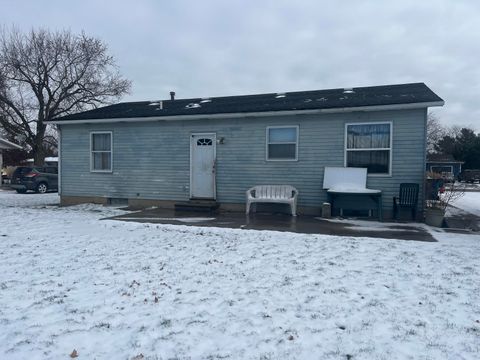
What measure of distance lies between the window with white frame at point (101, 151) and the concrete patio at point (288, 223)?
10.0 ft

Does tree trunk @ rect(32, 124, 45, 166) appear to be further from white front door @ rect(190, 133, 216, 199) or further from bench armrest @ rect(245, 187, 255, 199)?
bench armrest @ rect(245, 187, 255, 199)

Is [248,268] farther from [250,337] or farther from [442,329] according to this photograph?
[442,329]

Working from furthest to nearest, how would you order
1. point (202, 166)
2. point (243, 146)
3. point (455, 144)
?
point (455, 144), point (202, 166), point (243, 146)

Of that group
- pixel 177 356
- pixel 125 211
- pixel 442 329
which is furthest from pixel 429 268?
pixel 125 211

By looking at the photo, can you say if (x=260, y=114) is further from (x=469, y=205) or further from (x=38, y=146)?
(x=38, y=146)

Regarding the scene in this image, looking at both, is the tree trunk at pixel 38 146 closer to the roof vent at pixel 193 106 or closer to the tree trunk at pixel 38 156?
the tree trunk at pixel 38 156

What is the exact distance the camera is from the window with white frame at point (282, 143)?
10.4 meters

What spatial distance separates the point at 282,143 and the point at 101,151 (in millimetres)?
6288

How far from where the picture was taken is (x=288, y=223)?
28.1 feet

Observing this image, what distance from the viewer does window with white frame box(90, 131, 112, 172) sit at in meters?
12.3

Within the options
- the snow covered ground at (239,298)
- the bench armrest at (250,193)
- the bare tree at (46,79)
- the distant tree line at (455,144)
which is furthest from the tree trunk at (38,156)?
the distant tree line at (455,144)

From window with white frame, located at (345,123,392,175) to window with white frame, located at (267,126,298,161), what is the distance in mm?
1464

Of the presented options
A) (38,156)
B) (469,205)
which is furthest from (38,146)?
(469,205)

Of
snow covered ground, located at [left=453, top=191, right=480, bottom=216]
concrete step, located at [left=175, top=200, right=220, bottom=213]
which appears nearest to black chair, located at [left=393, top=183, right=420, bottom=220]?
snow covered ground, located at [left=453, top=191, right=480, bottom=216]
